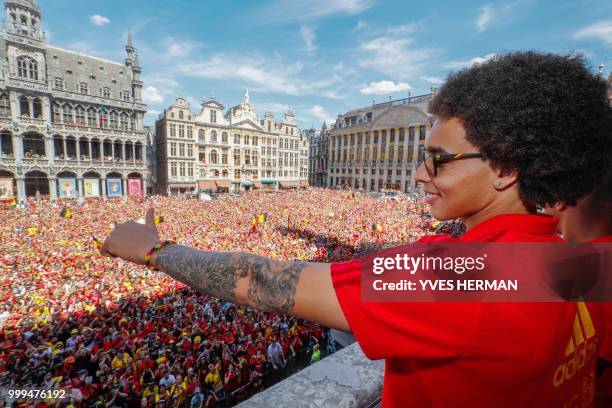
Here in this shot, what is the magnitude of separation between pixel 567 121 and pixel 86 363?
902 cm

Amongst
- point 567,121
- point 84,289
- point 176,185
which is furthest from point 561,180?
point 176,185

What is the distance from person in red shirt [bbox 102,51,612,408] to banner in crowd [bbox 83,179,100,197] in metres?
41.7

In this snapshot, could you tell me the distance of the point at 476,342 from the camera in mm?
768

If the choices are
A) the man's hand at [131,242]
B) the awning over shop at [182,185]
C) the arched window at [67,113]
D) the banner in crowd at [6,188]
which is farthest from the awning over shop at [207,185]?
the man's hand at [131,242]

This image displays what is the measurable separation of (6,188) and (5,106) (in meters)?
8.03

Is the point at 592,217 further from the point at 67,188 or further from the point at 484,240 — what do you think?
the point at 67,188

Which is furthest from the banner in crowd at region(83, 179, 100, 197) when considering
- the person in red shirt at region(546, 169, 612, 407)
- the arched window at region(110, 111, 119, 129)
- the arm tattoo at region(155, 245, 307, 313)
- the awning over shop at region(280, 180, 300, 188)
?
the person in red shirt at region(546, 169, 612, 407)

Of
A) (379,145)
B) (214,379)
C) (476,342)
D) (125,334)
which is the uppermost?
(379,145)

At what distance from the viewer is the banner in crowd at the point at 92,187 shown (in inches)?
1394

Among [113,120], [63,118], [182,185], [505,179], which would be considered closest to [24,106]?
[63,118]

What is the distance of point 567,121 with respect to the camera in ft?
3.76

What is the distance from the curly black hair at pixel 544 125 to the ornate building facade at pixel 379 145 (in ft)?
155

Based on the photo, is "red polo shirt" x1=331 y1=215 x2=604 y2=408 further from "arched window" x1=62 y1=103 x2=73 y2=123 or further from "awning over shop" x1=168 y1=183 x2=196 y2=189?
"awning over shop" x1=168 y1=183 x2=196 y2=189

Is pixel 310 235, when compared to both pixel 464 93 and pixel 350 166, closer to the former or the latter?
pixel 464 93
